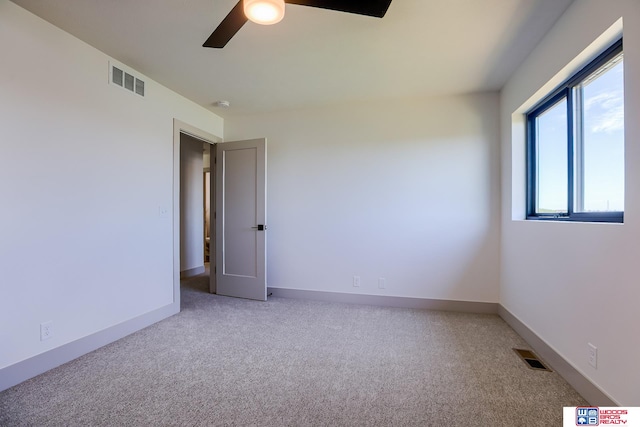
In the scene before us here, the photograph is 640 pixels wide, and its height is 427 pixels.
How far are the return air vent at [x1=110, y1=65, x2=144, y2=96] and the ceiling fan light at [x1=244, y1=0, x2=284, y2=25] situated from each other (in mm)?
1796

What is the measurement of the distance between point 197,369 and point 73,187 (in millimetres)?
1703

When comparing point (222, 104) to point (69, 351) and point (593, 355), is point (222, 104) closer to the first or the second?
point (69, 351)

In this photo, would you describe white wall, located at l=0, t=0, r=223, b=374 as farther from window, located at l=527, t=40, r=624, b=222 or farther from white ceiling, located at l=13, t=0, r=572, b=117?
window, located at l=527, t=40, r=624, b=222

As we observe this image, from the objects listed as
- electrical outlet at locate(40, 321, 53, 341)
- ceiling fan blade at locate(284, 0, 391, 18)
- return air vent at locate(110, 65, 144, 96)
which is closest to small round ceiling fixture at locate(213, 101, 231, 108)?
return air vent at locate(110, 65, 144, 96)

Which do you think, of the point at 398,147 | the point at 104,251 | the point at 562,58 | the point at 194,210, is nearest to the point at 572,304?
the point at 562,58

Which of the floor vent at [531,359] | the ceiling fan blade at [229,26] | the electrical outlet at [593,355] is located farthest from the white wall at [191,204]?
the electrical outlet at [593,355]

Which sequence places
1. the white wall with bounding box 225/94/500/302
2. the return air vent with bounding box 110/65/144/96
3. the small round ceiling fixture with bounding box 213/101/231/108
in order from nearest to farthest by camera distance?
the return air vent with bounding box 110/65/144/96, the white wall with bounding box 225/94/500/302, the small round ceiling fixture with bounding box 213/101/231/108

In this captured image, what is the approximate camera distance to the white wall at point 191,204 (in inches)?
203

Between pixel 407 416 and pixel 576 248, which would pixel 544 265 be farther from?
pixel 407 416

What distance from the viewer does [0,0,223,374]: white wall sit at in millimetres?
1934

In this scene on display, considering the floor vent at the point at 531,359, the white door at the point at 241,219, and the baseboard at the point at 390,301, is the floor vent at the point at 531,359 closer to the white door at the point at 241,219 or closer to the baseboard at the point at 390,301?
the baseboard at the point at 390,301

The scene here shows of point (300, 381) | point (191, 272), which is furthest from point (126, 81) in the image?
point (191, 272)

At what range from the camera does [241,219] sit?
3.92m

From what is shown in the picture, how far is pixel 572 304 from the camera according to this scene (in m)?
1.95
